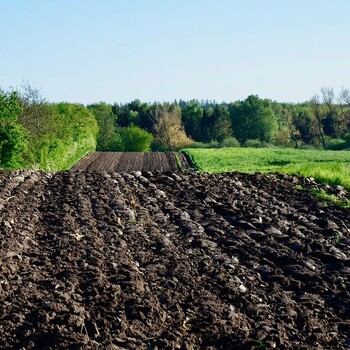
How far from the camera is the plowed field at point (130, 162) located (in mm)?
40625

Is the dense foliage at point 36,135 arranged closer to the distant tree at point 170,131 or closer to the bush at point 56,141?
the bush at point 56,141

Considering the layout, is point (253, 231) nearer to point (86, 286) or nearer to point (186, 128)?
point (86, 286)

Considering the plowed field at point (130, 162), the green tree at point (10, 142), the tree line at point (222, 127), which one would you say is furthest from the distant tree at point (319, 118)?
the green tree at point (10, 142)

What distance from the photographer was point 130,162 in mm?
45438

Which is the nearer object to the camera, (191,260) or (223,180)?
(191,260)

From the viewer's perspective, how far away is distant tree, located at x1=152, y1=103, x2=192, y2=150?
89.5 m

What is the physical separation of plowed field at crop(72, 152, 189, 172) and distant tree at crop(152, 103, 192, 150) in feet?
118

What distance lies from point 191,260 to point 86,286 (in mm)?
1852

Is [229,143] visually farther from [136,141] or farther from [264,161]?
[264,161]

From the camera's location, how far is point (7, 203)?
14.4m

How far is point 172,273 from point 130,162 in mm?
37020

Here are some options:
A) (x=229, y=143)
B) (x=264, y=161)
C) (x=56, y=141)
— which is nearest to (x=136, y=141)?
(x=229, y=143)

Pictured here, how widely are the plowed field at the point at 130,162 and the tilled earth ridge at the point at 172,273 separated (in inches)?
980

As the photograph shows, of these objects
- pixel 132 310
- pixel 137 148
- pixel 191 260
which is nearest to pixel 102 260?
pixel 191 260
